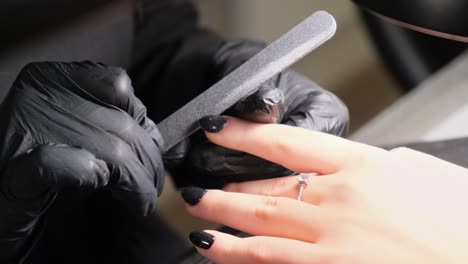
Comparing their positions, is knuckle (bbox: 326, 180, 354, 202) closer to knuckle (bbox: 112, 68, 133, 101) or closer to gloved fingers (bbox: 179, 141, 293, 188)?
gloved fingers (bbox: 179, 141, 293, 188)

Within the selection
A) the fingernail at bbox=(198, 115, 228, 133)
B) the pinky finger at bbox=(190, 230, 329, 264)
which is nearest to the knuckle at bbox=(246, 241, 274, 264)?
the pinky finger at bbox=(190, 230, 329, 264)

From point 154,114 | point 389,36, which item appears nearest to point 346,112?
point 154,114

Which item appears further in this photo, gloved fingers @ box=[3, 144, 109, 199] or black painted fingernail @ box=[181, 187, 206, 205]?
black painted fingernail @ box=[181, 187, 206, 205]

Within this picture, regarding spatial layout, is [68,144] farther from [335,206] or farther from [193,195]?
[335,206]

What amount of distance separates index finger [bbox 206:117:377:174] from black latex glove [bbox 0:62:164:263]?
76mm

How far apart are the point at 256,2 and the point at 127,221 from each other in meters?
0.64

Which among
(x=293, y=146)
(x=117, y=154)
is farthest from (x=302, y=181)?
(x=117, y=154)

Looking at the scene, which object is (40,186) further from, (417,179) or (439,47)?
(439,47)

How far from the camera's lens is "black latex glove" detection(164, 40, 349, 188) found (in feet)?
1.80

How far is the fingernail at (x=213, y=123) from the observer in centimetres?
55

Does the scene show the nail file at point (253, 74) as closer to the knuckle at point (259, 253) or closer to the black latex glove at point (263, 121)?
the black latex glove at point (263, 121)

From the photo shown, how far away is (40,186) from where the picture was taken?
0.46 meters

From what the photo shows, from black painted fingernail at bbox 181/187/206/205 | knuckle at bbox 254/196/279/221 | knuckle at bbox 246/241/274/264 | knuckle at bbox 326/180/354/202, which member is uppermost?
knuckle at bbox 326/180/354/202

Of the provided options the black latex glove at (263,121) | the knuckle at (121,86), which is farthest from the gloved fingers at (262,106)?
the knuckle at (121,86)
